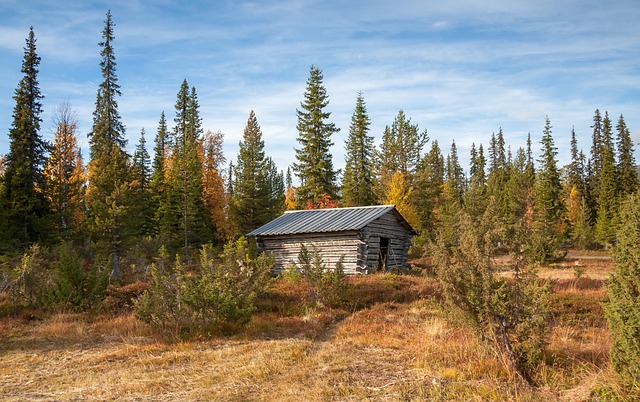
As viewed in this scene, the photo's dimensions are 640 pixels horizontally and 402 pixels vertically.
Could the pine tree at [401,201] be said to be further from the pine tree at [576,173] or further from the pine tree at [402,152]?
the pine tree at [576,173]

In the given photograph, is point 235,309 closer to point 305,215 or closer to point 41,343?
point 41,343

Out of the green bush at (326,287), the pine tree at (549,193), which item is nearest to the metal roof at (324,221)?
the green bush at (326,287)

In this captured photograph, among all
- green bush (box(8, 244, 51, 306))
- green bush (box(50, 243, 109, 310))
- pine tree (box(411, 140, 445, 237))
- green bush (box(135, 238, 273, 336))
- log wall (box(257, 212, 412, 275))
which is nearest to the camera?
green bush (box(135, 238, 273, 336))

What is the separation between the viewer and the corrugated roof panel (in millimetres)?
23672

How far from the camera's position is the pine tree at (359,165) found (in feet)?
145

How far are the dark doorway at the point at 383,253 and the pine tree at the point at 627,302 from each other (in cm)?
1864

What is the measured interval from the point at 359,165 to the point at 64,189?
85.7ft

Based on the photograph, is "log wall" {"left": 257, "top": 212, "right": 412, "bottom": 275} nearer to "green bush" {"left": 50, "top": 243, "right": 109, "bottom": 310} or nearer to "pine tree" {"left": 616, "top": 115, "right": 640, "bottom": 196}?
"green bush" {"left": 50, "top": 243, "right": 109, "bottom": 310}

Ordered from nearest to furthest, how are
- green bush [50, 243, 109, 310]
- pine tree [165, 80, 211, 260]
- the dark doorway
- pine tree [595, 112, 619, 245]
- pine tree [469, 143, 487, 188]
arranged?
1. green bush [50, 243, 109, 310]
2. the dark doorway
3. pine tree [165, 80, 211, 260]
4. pine tree [595, 112, 619, 245]
5. pine tree [469, 143, 487, 188]

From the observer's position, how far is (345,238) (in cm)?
2377

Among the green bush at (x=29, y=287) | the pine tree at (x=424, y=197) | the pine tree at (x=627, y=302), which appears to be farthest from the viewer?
the pine tree at (x=424, y=197)

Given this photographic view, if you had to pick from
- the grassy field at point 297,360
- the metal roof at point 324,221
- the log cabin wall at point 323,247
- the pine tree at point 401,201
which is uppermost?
the pine tree at point 401,201

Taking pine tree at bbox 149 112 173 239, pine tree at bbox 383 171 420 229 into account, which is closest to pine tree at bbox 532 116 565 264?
pine tree at bbox 383 171 420 229

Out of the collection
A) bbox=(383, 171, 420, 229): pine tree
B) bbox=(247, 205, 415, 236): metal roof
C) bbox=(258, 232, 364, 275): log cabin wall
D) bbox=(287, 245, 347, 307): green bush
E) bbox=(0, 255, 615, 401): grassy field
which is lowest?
bbox=(0, 255, 615, 401): grassy field
